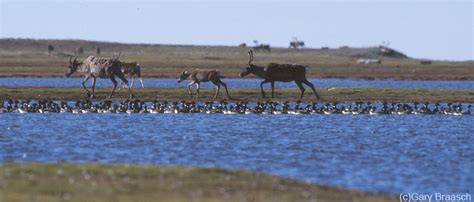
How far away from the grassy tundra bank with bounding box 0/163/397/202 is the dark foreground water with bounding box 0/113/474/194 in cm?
241

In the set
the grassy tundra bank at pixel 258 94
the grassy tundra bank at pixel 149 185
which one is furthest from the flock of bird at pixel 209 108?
the grassy tundra bank at pixel 149 185

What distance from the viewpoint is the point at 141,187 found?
74.7 feet

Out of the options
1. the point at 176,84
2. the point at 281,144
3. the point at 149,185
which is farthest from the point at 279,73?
the point at 149,185

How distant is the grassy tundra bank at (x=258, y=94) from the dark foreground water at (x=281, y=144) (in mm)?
7852

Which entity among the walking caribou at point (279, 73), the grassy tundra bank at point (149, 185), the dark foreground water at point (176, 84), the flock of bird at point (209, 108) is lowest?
the dark foreground water at point (176, 84)

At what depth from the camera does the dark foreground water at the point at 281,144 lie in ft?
93.7

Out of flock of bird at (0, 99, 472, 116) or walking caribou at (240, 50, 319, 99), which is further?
walking caribou at (240, 50, 319, 99)

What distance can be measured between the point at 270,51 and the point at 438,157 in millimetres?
166945

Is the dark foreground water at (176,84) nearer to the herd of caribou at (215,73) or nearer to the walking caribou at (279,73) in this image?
the herd of caribou at (215,73)

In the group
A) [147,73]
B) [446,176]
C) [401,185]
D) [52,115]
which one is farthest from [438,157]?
[147,73]

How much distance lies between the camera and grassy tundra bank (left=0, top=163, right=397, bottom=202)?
71.7ft

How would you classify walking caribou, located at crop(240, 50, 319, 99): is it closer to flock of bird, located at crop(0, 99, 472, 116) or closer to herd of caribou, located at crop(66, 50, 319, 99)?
herd of caribou, located at crop(66, 50, 319, 99)

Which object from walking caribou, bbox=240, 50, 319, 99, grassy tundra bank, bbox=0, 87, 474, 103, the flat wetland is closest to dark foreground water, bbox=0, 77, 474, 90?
grassy tundra bank, bbox=0, 87, 474, 103

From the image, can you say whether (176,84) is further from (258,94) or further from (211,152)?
(211,152)
